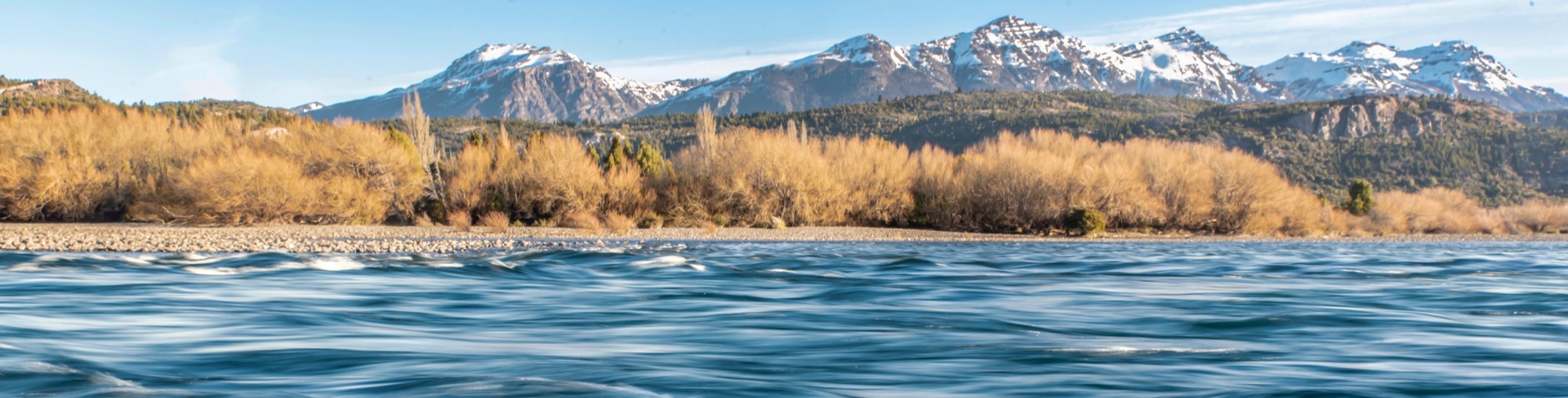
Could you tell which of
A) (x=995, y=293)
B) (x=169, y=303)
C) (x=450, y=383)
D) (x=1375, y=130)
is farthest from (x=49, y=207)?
(x=1375, y=130)

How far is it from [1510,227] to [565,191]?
160ft

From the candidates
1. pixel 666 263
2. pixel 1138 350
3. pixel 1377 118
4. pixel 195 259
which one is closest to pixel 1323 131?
pixel 1377 118

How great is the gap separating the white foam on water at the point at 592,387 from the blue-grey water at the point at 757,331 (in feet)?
0.10

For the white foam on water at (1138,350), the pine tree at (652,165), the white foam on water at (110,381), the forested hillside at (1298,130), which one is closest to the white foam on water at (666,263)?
the white foam on water at (1138,350)

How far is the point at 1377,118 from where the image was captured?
4124 inches

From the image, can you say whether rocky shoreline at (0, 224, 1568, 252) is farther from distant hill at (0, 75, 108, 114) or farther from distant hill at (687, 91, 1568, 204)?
distant hill at (0, 75, 108, 114)

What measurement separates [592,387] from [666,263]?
15.6 metres

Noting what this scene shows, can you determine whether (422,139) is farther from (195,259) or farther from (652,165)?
(195,259)

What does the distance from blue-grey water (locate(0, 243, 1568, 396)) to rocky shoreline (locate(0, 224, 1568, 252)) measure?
5592 millimetres

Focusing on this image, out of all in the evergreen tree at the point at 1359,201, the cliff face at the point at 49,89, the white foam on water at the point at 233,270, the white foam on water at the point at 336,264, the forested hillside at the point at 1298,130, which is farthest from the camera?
the cliff face at the point at 49,89

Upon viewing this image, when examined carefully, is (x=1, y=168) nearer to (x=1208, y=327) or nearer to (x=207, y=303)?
(x=207, y=303)

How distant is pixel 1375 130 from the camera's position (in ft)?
338

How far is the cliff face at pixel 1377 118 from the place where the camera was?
10125 centimetres

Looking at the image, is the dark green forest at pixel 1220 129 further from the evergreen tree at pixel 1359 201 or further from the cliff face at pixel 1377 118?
the evergreen tree at pixel 1359 201
